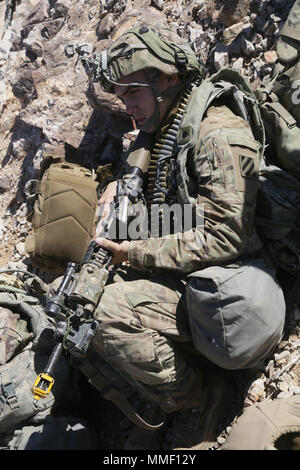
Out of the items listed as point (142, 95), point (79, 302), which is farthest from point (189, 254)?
point (142, 95)

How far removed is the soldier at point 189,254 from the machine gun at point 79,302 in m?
0.09

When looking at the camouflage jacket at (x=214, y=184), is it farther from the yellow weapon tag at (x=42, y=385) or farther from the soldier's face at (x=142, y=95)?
the yellow weapon tag at (x=42, y=385)

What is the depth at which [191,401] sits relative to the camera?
3.90 metres

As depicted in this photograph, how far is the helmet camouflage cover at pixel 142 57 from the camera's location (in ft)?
13.0

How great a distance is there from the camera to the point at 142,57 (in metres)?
3.96

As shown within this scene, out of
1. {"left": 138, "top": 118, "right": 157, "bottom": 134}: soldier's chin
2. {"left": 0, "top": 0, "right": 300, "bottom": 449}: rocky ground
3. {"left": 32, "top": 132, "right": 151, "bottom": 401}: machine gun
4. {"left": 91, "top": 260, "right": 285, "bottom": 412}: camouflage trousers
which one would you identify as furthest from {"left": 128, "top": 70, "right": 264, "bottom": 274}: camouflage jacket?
{"left": 0, "top": 0, "right": 300, "bottom": 449}: rocky ground

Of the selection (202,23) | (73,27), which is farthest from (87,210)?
(73,27)

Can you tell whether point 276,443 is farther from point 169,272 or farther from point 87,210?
point 87,210

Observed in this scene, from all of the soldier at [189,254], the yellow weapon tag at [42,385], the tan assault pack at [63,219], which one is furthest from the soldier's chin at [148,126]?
the yellow weapon tag at [42,385]

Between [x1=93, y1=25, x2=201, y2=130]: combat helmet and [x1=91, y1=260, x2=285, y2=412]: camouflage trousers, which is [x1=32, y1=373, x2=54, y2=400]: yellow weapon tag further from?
[x1=93, y1=25, x2=201, y2=130]: combat helmet

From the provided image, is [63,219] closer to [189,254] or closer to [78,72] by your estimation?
[189,254]

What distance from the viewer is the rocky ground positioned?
17.4 ft

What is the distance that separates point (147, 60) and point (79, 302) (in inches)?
70.9
